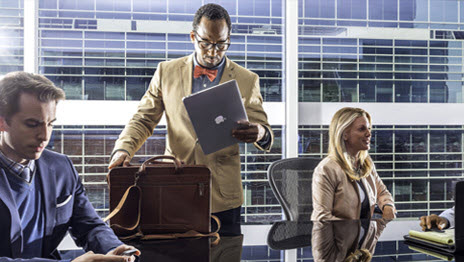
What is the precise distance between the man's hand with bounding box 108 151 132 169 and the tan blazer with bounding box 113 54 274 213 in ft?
0.85

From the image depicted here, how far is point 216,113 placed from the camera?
1.71 meters

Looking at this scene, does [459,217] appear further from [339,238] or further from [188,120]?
[188,120]

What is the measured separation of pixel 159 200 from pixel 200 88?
72cm

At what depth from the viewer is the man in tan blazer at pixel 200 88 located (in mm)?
1776

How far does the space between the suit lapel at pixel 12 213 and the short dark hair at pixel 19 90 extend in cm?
15

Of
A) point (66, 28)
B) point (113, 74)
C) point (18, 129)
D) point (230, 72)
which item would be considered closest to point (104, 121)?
point (113, 74)

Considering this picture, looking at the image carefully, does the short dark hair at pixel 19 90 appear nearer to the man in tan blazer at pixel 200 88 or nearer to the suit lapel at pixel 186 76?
the man in tan blazer at pixel 200 88

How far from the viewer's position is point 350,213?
6.70 ft

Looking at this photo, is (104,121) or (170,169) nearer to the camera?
(170,169)

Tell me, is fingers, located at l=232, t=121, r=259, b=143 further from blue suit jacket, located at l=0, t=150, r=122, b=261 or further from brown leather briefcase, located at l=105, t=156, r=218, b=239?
blue suit jacket, located at l=0, t=150, r=122, b=261

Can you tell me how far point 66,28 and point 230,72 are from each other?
2170mm

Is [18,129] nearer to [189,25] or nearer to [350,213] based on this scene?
[350,213]

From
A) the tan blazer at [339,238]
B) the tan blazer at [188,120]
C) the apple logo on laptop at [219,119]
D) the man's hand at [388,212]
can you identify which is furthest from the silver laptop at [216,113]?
the man's hand at [388,212]

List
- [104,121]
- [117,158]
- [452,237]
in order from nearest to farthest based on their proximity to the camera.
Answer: [452,237] → [117,158] → [104,121]
